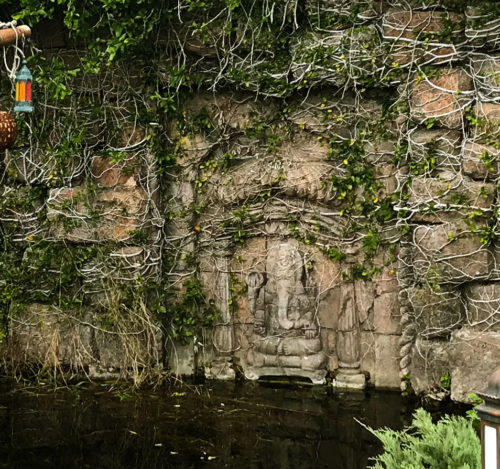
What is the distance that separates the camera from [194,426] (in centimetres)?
507

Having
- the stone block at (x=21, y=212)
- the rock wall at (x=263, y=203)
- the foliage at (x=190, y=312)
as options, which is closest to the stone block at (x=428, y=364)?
the rock wall at (x=263, y=203)

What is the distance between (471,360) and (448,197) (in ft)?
3.65

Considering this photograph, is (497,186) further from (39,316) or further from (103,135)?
(39,316)

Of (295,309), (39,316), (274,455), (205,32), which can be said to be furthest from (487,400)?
(39,316)

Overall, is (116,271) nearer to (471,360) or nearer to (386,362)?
(386,362)

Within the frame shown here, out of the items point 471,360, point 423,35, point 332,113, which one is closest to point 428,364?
point 471,360

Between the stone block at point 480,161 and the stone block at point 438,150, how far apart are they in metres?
0.08

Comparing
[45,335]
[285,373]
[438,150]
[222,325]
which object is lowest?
[285,373]

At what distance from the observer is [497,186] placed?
5160 mm

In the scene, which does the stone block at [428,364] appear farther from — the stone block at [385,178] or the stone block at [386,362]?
the stone block at [385,178]

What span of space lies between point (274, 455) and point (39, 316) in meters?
2.54

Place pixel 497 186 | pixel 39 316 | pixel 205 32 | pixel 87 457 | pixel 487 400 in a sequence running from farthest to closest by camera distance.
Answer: pixel 39 316 → pixel 205 32 → pixel 497 186 → pixel 87 457 → pixel 487 400

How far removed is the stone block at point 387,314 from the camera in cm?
580

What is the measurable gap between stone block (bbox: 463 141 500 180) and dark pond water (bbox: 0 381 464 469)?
167 centimetres
